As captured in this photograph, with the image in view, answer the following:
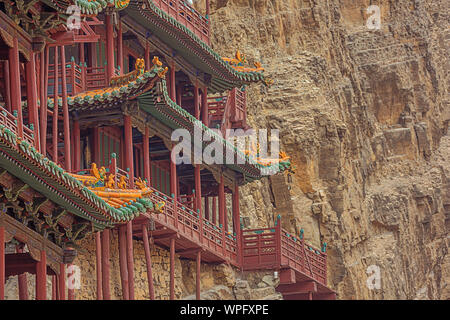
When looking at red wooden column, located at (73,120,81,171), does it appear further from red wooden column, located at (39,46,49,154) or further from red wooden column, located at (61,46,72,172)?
red wooden column, located at (39,46,49,154)

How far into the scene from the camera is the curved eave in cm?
3516

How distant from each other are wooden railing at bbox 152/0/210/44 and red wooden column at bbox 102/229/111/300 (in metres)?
7.02

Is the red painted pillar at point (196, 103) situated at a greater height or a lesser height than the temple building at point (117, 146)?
greater

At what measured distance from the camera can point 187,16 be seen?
3934 cm

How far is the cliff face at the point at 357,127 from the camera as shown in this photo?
4803cm

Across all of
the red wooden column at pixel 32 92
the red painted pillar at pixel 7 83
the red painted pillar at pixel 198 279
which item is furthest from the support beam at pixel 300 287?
the red painted pillar at pixel 7 83

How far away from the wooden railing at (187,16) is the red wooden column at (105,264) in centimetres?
702

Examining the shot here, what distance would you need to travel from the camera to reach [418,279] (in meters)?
51.8

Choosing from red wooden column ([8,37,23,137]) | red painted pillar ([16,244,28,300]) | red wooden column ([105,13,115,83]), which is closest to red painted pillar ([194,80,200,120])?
red wooden column ([105,13,115,83])

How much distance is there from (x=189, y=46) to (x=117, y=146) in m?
4.64

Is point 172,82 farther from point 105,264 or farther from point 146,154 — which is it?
point 105,264

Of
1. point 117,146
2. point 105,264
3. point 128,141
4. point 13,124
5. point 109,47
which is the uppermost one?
point 109,47

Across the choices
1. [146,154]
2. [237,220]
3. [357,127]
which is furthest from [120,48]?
[357,127]

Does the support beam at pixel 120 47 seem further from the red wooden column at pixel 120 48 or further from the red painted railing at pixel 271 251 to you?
the red painted railing at pixel 271 251
